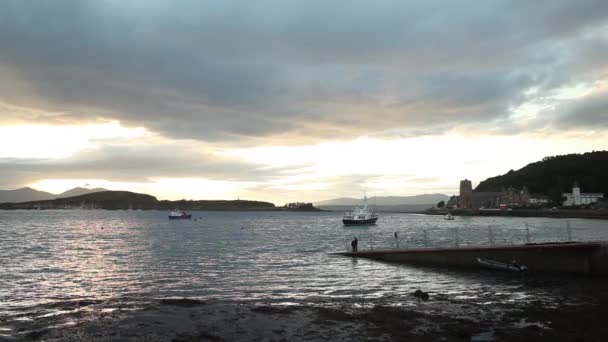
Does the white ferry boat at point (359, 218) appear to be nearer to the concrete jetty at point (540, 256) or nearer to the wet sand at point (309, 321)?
the concrete jetty at point (540, 256)

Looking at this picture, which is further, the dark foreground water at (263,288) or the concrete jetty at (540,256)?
the concrete jetty at (540,256)

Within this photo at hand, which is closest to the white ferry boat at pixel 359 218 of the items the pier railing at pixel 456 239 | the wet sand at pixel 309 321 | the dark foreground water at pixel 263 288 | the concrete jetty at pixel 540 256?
the pier railing at pixel 456 239

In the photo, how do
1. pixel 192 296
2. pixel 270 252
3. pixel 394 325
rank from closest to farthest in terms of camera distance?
1. pixel 394 325
2. pixel 192 296
3. pixel 270 252

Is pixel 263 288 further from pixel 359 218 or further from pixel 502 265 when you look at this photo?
pixel 359 218

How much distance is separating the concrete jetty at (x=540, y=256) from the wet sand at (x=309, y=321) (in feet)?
27.1

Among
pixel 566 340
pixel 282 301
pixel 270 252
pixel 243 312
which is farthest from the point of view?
pixel 270 252

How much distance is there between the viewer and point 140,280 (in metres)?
28.9

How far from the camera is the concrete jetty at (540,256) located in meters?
26.7

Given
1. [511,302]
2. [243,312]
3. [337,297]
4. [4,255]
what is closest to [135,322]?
[243,312]

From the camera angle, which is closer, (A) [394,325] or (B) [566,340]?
(B) [566,340]

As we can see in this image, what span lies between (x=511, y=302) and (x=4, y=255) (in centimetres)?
4328

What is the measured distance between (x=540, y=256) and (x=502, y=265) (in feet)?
7.25

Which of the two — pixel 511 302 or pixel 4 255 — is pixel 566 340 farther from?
pixel 4 255

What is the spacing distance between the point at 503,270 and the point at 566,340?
637 inches
